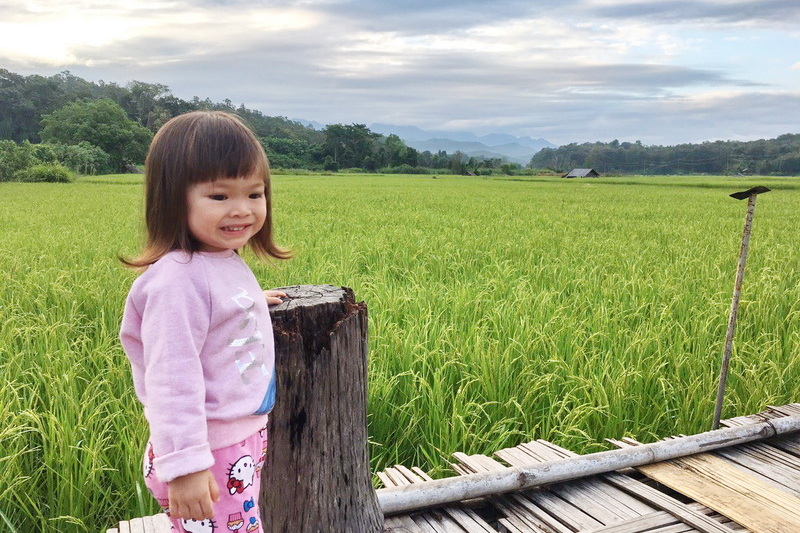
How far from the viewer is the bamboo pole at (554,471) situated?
1930 mm

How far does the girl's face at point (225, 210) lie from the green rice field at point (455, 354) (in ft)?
0.51

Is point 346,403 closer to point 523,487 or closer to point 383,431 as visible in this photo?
point 523,487

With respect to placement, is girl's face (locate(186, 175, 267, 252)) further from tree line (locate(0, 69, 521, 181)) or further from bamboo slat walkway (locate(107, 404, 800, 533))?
tree line (locate(0, 69, 521, 181))

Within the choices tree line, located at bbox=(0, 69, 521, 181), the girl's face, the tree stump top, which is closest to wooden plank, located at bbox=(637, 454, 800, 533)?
the tree stump top

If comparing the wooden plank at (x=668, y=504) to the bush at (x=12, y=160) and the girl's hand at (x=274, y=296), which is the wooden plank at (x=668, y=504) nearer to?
the girl's hand at (x=274, y=296)

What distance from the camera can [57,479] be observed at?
205 centimetres

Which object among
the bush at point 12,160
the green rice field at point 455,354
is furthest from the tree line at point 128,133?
the green rice field at point 455,354

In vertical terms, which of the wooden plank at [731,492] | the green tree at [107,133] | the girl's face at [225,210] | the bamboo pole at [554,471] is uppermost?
the green tree at [107,133]

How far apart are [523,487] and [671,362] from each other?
1.63m

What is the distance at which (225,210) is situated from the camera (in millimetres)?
1223

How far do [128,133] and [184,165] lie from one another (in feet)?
154

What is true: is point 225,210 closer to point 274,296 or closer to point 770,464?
point 274,296

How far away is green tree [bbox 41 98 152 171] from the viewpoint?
4301 cm

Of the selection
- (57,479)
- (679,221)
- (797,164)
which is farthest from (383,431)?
(797,164)
